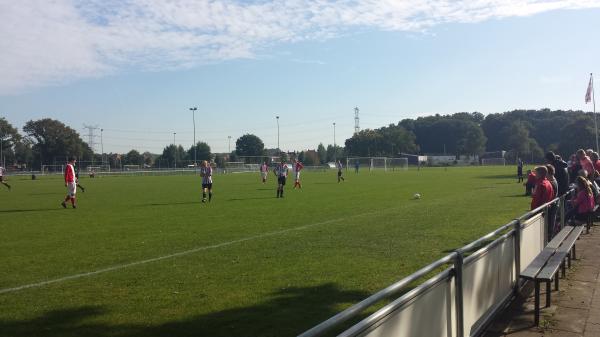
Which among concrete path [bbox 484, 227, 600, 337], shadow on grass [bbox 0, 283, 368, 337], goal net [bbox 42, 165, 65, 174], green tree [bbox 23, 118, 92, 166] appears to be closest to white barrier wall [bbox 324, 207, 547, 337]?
concrete path [bbox 484, 227, 600, 337]

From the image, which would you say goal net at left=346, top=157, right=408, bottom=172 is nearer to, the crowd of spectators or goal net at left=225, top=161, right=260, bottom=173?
goal net at left=225, top=161, right=260, bottom=173

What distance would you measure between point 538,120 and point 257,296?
183 metres

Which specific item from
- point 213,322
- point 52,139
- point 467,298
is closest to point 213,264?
point 213,322

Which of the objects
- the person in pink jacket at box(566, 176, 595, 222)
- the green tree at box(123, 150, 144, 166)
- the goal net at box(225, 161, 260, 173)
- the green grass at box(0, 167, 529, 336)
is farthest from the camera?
the green tree at box(123, 150, 144, 166)

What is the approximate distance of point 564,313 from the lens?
6020 mm

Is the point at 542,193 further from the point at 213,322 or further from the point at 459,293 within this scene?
the point at 213,322

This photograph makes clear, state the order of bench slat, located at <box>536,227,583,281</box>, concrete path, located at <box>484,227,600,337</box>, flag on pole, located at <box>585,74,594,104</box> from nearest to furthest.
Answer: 1. concrete path, located at <box>484,227,600,337</box>
2. bench slat, located at <box>536,227,583,281</box>
3. flag on pole, located at <box>585,74,594,104</box>

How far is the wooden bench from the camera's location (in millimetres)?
5637

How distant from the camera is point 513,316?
6.01 m

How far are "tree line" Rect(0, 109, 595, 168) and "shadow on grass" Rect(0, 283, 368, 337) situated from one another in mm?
85781

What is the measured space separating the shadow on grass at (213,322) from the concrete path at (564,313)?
5.97ft

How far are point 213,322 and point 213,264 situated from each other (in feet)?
10.2

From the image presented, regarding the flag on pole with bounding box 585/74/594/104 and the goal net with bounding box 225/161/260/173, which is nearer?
the flag on pole with bounding box 585/74/594/104

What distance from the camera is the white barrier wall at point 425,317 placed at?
309cm
